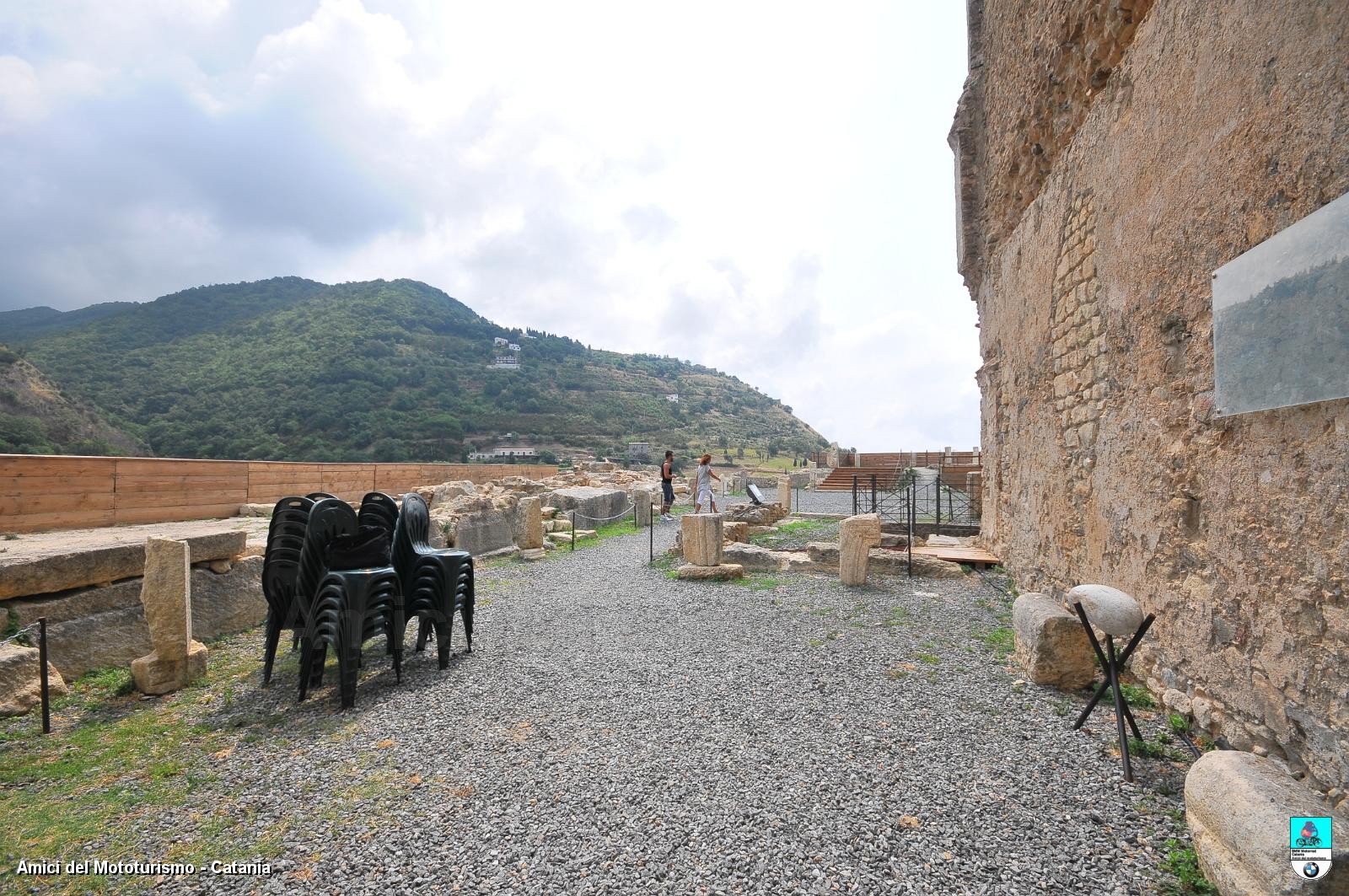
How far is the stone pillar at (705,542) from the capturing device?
9.35 meters

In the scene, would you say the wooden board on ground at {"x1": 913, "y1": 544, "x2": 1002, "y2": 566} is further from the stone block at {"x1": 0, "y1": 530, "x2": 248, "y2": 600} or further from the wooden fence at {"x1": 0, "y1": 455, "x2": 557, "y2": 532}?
the wooden fence at {"x1": 0, "y1": 455, "x2": 557, "y2": 532}

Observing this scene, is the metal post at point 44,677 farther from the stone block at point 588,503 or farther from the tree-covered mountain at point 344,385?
the tree-covered mountain at point 344,385

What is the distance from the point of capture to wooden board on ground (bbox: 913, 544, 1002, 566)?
→ 28.9 ft

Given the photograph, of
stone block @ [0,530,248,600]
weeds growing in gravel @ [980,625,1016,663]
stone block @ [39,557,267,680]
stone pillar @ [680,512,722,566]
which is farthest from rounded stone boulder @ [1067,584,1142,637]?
stone block @ [39,557,267,680]

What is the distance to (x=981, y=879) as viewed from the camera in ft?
7.85

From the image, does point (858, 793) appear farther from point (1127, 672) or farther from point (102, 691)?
point (102, 691)

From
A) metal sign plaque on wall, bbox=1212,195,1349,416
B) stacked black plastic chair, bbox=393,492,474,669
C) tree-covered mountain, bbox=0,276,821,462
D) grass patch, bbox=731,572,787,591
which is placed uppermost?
tree-covered mountain, bbox=0,276,821,462

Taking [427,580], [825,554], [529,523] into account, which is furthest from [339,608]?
[529,523]

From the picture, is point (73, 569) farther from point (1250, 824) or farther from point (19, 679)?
point (1250, 824)

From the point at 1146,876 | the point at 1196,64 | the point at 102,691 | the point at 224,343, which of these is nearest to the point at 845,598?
the point at 1146,876

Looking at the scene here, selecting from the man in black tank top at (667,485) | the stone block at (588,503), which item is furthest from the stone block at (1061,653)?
the man in black tank top at (667,485)

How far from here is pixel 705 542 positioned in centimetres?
938

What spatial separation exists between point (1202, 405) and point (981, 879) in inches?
119

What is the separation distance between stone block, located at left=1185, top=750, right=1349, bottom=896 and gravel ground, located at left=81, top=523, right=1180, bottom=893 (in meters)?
0.26
